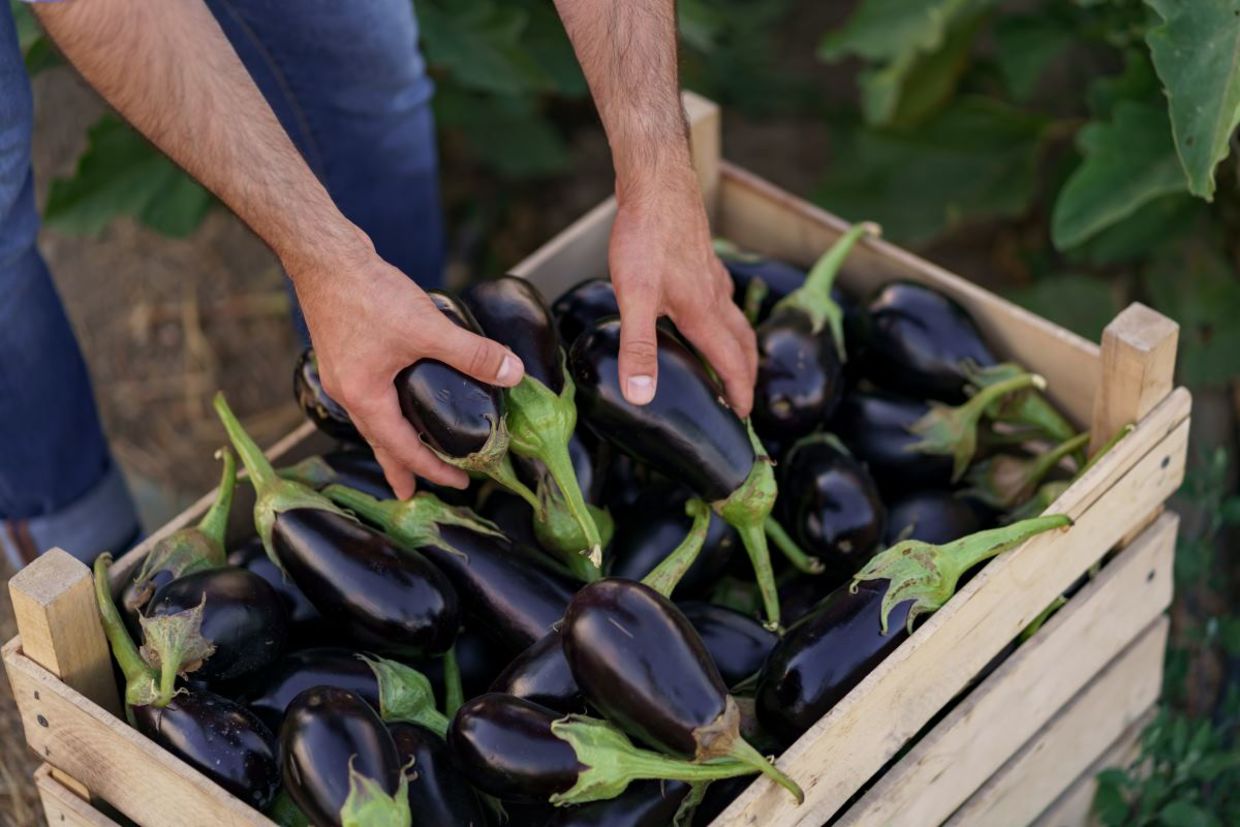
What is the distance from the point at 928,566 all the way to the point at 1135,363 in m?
0.37

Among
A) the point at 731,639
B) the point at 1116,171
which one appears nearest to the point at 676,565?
the point at 731,639

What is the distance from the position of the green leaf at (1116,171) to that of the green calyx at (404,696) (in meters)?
1.11

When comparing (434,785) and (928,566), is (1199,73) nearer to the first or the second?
(928,566)

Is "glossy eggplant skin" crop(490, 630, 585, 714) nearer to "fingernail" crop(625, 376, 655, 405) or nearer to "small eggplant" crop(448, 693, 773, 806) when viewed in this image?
"small eggplant" crop(448, 693, 773, 806)

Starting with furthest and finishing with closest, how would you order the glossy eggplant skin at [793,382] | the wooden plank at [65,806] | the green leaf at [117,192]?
the green leaf at [117,192] → the glossy eggplant skin at [793,382] → the wooden plank at [65,806]

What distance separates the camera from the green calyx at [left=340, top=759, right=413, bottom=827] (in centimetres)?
127

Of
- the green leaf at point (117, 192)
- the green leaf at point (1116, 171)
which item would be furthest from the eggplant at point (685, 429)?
the green leaf at point (117, 192)

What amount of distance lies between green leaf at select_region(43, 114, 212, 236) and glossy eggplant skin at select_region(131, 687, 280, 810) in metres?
1.21

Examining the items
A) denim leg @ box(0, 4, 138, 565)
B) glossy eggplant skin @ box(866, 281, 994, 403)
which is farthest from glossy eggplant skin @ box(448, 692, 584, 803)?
denim leg @ box(0, 4, 138, 565)

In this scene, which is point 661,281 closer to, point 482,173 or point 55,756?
point 55,756

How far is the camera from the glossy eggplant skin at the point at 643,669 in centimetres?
131

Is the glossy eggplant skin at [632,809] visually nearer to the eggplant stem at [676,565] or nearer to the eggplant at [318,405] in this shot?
the eggplant stem at [676,565]

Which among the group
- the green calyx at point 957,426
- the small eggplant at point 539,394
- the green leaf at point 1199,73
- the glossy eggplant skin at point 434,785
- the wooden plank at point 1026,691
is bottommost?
the wooden plank at point 1026,691

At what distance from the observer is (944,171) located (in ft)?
8.95
